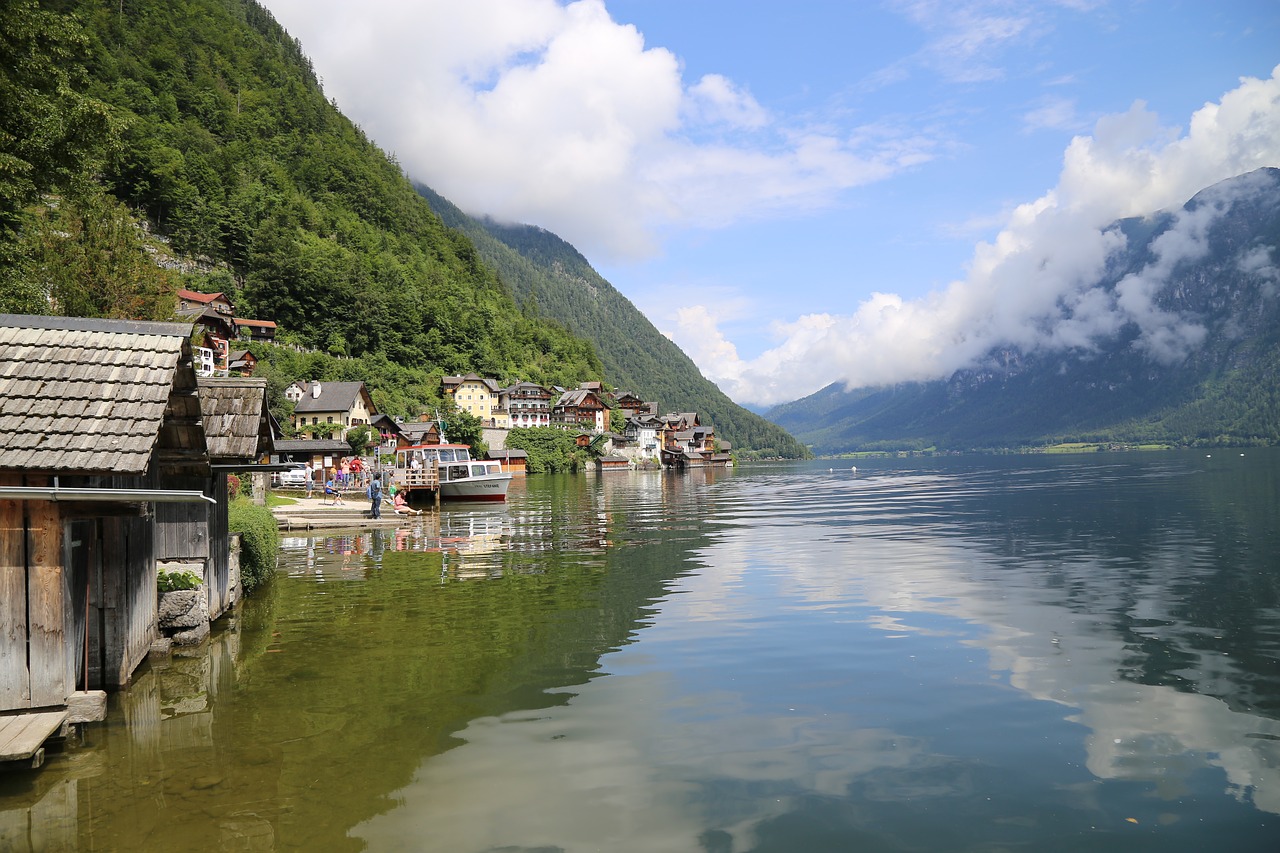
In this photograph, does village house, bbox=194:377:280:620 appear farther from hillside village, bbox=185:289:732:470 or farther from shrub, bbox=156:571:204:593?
hillside village, bbox=185:289:732:470

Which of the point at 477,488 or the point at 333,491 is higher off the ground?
the point at 333,491

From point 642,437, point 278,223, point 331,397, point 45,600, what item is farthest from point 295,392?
point 45,600

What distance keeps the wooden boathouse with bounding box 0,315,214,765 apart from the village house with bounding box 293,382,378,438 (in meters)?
87.9

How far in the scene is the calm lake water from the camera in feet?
26.7

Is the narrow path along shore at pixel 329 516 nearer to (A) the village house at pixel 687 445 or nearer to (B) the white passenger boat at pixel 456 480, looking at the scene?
(B) the white passenger boat at pixel 456 480

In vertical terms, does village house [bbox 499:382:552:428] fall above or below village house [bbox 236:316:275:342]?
below

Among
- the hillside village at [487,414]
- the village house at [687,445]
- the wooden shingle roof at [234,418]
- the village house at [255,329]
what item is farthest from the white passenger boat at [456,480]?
the village house at [687,445]

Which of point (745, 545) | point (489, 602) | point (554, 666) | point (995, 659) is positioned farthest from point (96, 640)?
point (745, 545)

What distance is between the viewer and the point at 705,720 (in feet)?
37.3

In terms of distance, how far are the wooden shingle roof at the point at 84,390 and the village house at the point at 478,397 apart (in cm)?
12308

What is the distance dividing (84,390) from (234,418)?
6943mm

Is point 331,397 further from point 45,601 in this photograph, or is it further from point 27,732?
point 27,732

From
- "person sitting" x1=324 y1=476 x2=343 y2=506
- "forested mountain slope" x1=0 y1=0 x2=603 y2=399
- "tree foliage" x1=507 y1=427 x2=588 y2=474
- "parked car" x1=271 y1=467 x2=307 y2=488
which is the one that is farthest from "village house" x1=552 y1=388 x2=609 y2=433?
"person sitting" x1=324 y1=476 x2=343 y2=506

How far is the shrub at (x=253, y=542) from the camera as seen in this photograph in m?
21.8
